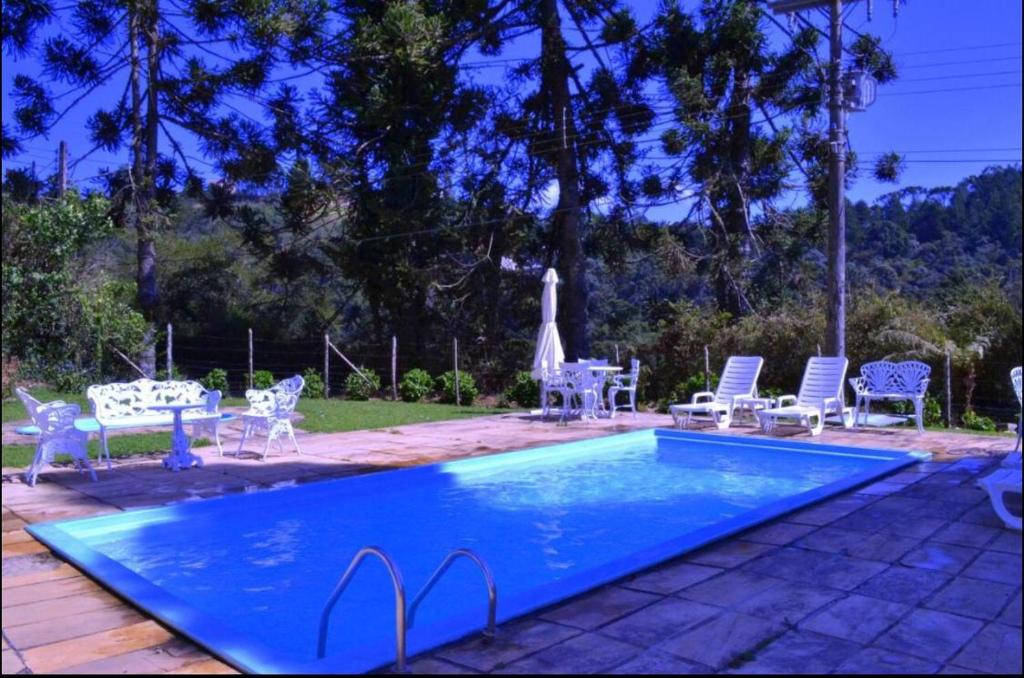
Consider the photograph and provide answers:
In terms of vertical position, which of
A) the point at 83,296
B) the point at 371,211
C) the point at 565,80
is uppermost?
the point at 565,80

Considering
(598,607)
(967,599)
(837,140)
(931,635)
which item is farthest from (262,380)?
(931,635)

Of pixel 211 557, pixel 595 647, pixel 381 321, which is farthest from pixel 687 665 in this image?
pixel 381 321

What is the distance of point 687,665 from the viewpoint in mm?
2861

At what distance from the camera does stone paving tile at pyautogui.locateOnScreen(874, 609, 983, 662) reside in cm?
291

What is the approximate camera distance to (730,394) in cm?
1043

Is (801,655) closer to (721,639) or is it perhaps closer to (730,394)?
(721,639)

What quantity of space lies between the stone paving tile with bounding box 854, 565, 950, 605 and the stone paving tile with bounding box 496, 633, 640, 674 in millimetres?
1258

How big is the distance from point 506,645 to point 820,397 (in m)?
7.57

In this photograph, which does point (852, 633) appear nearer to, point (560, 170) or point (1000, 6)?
point (1000, 6)

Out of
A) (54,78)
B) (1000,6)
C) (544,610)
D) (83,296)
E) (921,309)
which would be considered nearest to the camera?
(1000,6)

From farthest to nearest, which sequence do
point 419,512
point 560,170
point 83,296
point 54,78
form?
point 560,170 → point 54,78 → point 83,296 → point 419,512

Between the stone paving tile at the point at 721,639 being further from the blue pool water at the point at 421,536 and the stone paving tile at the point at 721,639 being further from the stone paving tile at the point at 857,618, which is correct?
the blue pool water at the point at 421,536

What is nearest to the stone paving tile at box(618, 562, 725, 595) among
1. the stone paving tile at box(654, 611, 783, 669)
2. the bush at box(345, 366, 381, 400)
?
the stone paving tile at box(654, 611, 783, 669)

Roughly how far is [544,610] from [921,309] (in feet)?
35.9
